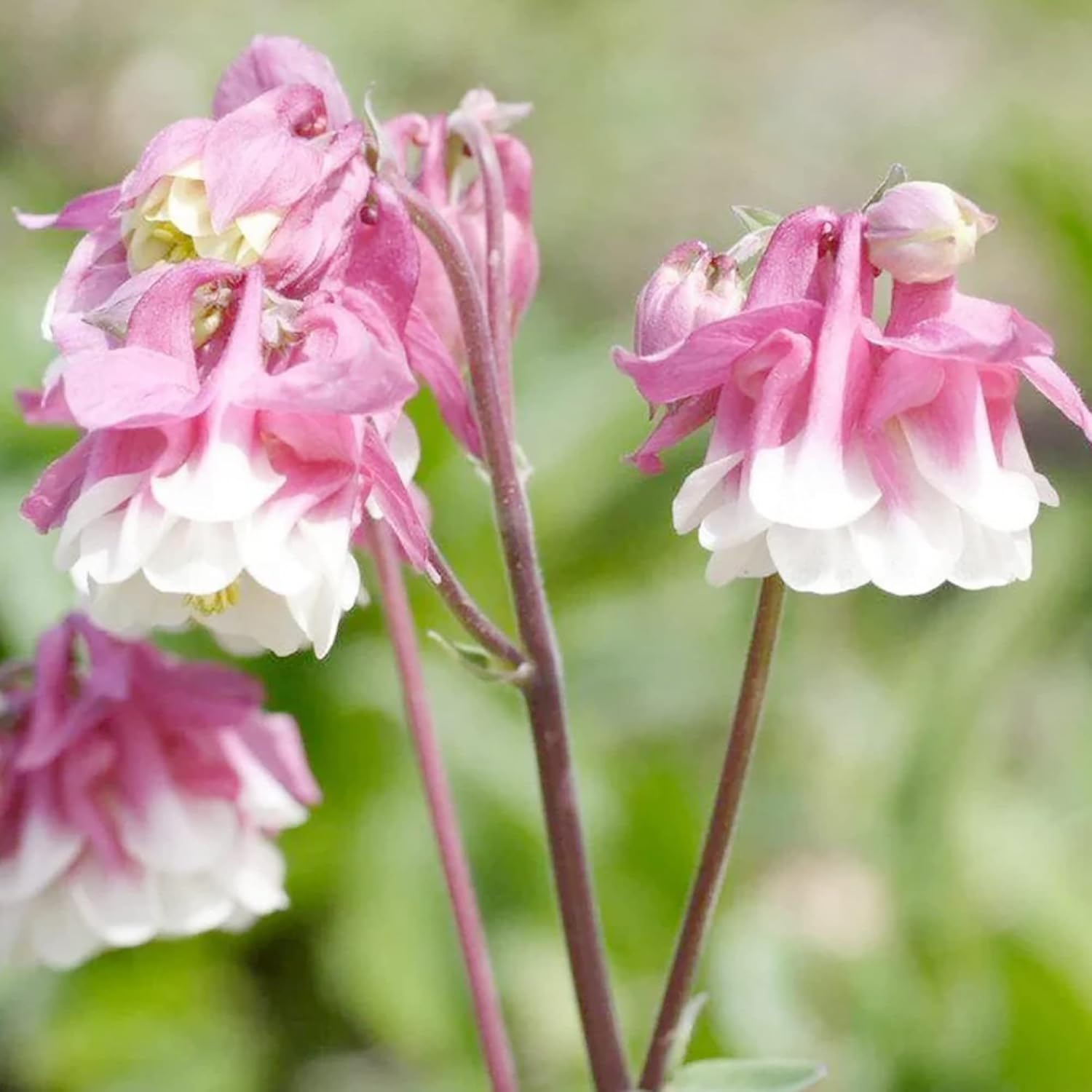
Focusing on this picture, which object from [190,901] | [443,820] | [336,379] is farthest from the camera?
[190,901]

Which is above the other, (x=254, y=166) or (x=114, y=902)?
(x=254, y=166)

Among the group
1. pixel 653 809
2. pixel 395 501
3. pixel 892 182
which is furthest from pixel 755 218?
pixel 653 809

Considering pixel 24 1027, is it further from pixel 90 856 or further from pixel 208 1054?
pixel 90 856

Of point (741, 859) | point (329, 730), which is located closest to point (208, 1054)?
point (329, 730)

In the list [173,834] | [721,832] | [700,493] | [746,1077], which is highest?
[700,493]

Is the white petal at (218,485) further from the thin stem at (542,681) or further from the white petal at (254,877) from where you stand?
the white petal at (254,877)

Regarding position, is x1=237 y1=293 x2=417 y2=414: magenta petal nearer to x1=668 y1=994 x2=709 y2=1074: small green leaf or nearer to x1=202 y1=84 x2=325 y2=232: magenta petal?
x1=202 y1=84 x2=325 y2=232: magenta petal

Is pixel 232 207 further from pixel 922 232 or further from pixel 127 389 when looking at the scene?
pixel 922 232
